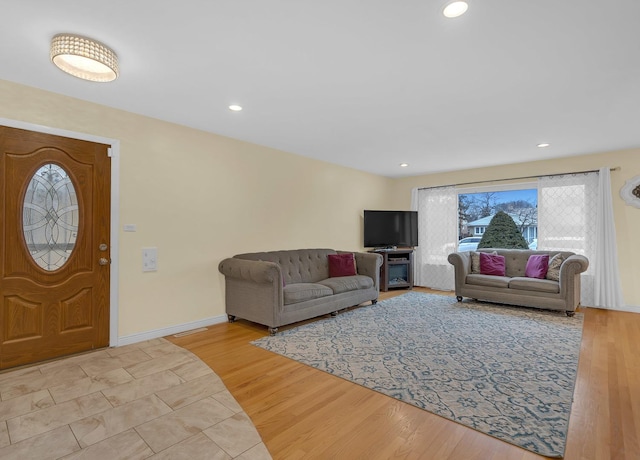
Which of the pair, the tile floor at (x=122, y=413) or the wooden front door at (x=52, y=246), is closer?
the tile floor at (x=122, y=413)

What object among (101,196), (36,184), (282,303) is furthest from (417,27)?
(36,184)

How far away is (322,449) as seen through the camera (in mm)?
1752

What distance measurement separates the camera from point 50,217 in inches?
116

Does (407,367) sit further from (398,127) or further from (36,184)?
(36,184)

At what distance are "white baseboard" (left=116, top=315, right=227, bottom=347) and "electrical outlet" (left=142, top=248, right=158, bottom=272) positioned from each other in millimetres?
693

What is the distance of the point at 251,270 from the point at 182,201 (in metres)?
1.18

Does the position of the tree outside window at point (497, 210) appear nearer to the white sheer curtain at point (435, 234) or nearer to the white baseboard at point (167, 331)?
the white sheer curtain at point (435, 234)

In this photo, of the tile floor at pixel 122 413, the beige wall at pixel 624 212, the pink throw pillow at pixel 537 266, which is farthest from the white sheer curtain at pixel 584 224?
the tile floor at pixel 122 413

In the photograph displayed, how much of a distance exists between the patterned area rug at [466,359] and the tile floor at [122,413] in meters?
0.93

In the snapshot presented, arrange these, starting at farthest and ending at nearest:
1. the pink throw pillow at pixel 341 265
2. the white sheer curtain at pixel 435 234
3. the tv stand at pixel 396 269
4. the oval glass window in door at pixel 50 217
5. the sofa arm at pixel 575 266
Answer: the white sheer curtain at pixel 435 234 → the tv stand at pixel 396 269 → the pink throw pillow at pixel 341 265 → the sofa arm at pixel 575 266 → the oval glass window in door at pixel 50 217

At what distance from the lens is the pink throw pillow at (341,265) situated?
5062 mm

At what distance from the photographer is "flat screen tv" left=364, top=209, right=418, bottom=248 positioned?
6.52 metres

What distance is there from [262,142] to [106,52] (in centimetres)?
242

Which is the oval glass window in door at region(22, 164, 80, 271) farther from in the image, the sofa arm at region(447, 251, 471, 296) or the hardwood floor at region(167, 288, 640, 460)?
the sofa arm at region(447, 251, 471, 296)
